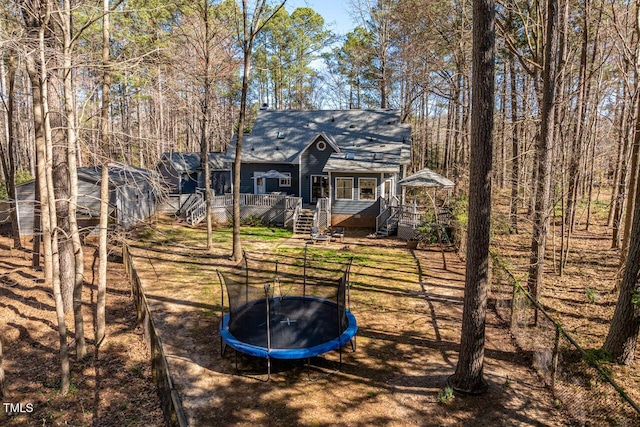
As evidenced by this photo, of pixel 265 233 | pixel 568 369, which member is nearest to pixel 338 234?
pixel 265 233

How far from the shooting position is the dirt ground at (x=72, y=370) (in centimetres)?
628

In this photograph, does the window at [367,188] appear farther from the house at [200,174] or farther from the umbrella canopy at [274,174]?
the house at [200,174]

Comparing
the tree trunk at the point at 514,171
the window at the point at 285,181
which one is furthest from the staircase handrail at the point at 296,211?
the tree trunk at the point at 514,171

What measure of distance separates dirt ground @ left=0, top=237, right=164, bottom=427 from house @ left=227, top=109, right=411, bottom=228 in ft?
43.1

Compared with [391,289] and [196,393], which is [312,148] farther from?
[196,393]

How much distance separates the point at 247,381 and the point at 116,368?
275cm

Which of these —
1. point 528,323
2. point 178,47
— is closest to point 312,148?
point 178,47

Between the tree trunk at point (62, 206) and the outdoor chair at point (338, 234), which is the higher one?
the tree trunk at point (62, 206)

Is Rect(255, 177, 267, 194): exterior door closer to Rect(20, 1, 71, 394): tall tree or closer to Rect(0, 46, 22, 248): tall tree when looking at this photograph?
Rect(0, 46, 22, 248): tall tree

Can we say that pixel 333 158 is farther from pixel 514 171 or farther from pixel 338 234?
pixel 514 171

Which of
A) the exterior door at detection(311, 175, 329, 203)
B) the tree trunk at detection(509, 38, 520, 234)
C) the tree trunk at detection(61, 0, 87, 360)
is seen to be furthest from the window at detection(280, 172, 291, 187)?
the tree trunk at detection(61, 0, 87, 360)

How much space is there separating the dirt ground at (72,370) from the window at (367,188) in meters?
13.5

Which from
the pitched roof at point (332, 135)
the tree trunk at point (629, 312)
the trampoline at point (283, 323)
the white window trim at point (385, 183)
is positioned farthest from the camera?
the pitched roof at point (332, 135)

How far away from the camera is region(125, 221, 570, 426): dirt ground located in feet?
20.2
